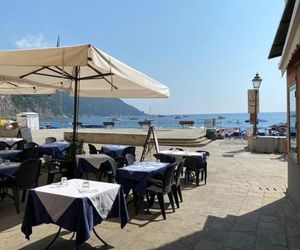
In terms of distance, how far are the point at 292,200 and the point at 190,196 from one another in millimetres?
1938

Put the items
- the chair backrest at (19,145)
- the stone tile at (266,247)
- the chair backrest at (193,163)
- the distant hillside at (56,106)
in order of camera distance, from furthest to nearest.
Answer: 1. the distant hillside at (56,106)
2. the chair backrest at (19,145)
3. the chair backrest at (193,163)
4. the stone tile at (266,247)

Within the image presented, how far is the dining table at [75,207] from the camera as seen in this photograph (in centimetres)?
361

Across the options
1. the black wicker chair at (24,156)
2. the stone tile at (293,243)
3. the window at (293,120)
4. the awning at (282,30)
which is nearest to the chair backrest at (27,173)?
the black wicker chair at (24,156)

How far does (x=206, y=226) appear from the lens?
→ 508 cm

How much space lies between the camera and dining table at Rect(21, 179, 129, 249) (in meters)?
3.61

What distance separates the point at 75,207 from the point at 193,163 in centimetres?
478

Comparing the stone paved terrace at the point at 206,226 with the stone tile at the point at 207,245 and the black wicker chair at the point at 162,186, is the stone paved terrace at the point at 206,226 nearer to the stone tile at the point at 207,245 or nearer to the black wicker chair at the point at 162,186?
the stone tile at the point at 207,245

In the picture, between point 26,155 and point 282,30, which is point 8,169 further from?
point 282,30

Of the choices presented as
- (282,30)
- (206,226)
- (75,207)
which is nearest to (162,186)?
(206,226)

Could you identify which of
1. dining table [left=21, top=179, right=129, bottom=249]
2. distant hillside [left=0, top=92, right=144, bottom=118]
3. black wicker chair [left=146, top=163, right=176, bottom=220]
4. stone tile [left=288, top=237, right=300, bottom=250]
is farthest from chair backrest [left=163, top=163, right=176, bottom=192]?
distant hillside [left=0, top=92, right=144, bottom=118]

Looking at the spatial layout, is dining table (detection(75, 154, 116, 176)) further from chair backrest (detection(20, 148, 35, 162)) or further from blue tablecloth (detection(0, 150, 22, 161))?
blue tablecloth (detection(0, 150, 22, 161))

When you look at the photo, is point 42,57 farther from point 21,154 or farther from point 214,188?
point 214,188

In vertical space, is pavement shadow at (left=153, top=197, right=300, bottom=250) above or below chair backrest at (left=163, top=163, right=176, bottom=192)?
Result: below

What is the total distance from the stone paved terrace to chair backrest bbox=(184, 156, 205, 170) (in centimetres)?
47
